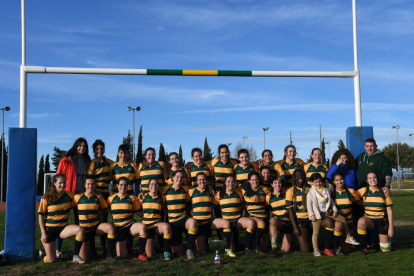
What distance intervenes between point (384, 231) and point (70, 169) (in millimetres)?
4293

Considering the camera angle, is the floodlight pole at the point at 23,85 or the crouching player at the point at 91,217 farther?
the floodlight pole at the point at 23,85

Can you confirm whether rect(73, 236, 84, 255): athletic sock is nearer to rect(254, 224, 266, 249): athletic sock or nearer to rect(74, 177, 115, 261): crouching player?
rect(74, 177, 115, 261): crouching player

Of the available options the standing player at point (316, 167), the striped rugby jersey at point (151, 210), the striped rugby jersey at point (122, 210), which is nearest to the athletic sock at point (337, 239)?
the standing player at point (316, 167)

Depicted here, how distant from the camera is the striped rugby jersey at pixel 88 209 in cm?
540

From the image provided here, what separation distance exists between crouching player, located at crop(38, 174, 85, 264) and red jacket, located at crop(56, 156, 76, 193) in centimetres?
30

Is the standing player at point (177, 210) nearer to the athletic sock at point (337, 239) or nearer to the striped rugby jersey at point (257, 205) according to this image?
the striped rugby jersey at point (257, 205)

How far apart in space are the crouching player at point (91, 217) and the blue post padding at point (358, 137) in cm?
374

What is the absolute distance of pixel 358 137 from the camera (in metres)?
6.52

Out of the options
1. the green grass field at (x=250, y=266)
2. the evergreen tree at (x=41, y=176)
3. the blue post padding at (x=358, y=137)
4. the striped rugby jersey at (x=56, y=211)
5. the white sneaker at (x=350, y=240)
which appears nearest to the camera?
the green grass field at (x=250, y=266)

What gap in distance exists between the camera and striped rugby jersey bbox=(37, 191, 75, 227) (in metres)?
5.36

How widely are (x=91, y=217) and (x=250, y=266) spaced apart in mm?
2094

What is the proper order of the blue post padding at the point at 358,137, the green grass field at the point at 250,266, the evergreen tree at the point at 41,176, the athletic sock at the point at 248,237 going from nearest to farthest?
the green grass field at the point at 250,266 → the athletic sock at the point at 248,237 → the blue post padding at the point at 358,137 → the evergreen tree at the point at 41,176

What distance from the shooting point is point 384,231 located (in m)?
5.71

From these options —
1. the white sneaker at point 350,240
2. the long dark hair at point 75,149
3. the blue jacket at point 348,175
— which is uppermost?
the long dark hair at point 75,149
